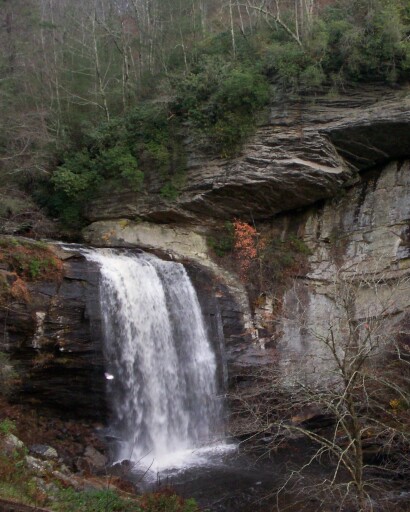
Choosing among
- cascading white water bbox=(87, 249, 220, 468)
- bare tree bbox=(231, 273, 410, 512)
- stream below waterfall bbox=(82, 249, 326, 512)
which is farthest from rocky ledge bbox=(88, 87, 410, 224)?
bare tree bbox=(231, 273, 410, 512)

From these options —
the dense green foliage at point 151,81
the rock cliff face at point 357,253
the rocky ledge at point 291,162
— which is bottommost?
the rock cliff face at point 357,253

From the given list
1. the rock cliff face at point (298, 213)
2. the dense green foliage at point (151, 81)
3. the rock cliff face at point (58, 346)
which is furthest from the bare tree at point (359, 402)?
the dense green foliage at point (151, 81)

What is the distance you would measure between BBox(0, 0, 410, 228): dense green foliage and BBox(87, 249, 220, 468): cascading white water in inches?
164

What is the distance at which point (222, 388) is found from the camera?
1395 cm

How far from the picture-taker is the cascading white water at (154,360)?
40.3 feet

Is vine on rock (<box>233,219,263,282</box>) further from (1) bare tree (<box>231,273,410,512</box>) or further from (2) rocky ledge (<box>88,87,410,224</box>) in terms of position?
(1) bare tree (<box>231,273,410,512</box>)

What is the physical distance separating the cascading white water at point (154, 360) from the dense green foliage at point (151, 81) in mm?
4177

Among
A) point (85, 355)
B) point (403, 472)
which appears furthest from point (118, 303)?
point (403, 472)

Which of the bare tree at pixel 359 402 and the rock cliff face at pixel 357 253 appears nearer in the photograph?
the bare tree at pixel 359 402

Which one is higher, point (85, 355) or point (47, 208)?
point (47, 208)

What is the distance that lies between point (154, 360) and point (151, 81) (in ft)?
39.3

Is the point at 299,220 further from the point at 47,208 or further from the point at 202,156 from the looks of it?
the point at 47,208

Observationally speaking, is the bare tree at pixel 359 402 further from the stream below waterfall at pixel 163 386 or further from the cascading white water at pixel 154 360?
the cascading white water at pixel 154 360

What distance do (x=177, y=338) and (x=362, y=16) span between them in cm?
1190
